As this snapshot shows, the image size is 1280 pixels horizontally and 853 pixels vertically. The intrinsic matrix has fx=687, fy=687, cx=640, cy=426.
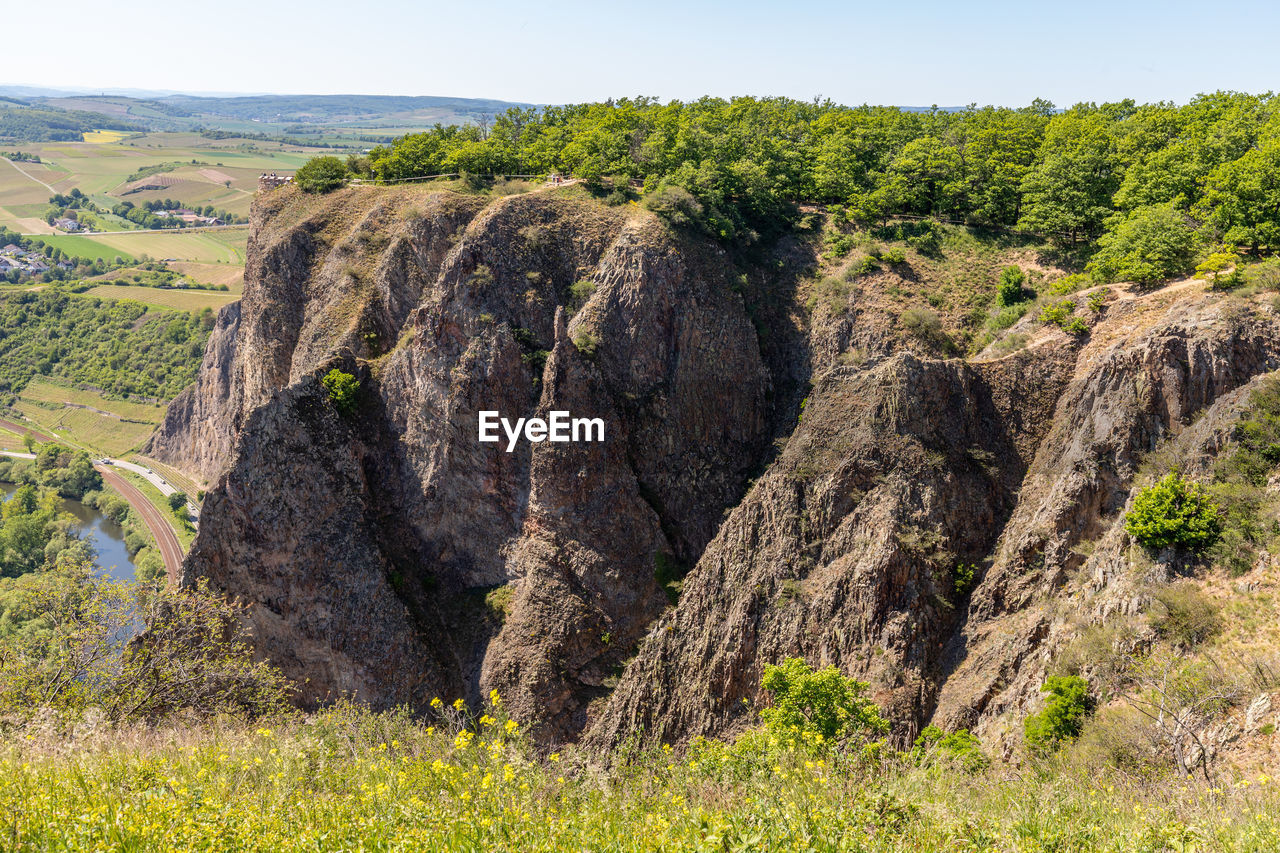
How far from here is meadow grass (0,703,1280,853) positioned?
564 inches

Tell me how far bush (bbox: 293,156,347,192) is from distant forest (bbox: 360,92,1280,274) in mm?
3169

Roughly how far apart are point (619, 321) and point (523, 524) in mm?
16908

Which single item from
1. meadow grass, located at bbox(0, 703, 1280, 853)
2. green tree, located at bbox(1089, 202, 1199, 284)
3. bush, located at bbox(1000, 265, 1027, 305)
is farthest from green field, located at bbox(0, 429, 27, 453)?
green tree, located at bbox(1089, 202, 1199, 284)

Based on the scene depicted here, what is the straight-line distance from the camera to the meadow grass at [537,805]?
47.0 ft

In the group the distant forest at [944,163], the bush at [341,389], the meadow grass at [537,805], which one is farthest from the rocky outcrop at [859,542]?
the bush at [341,389]

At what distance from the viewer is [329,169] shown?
67.0 m

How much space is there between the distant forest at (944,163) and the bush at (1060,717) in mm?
28345

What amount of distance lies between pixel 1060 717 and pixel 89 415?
162 meters

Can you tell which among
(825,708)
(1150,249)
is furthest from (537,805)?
(1150,249)

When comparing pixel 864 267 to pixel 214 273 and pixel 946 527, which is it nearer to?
pixel 946 527

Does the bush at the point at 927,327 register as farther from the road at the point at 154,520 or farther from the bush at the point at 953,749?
the road at the point at 154,520

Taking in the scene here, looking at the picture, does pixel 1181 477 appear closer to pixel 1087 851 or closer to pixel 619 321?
pixel 1087 851

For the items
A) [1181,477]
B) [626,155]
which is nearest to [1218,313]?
[1181,477]

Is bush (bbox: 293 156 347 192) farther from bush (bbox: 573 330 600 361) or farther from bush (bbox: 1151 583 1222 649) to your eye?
bush (bbox: 1151 583 1222 649)
